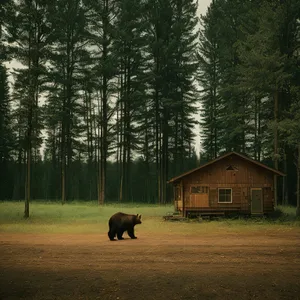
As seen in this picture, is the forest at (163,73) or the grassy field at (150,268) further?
the forest at (163,73)

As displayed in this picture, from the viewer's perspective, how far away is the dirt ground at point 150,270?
28.4 feet

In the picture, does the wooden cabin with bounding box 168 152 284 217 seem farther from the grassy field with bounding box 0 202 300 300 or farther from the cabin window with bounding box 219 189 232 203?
the grassy field with bounding box 0 202 300 300

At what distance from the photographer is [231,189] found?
31469 mm

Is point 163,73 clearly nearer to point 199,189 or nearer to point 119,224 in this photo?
point 199,189

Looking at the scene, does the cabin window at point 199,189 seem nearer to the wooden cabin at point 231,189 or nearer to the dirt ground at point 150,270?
the wooden cabin at point 231,189

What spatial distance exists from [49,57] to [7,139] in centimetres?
3263

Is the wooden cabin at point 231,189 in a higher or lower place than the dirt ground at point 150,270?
higher

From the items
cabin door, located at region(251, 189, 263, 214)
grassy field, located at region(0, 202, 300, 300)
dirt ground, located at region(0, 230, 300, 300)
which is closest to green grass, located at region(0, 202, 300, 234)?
cabin door, located at region(251, 189, 263, 214)

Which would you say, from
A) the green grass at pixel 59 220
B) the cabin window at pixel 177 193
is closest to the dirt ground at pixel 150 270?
the green grass at pixel 59 220

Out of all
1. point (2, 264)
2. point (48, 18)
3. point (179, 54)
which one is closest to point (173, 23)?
point (179, 54)

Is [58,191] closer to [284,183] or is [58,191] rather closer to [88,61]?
[88,61]

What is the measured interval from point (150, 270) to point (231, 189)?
21813 mm

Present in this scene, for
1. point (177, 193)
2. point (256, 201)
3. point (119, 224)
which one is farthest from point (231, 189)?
point (119, 224)

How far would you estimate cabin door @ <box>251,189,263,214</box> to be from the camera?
103ft
